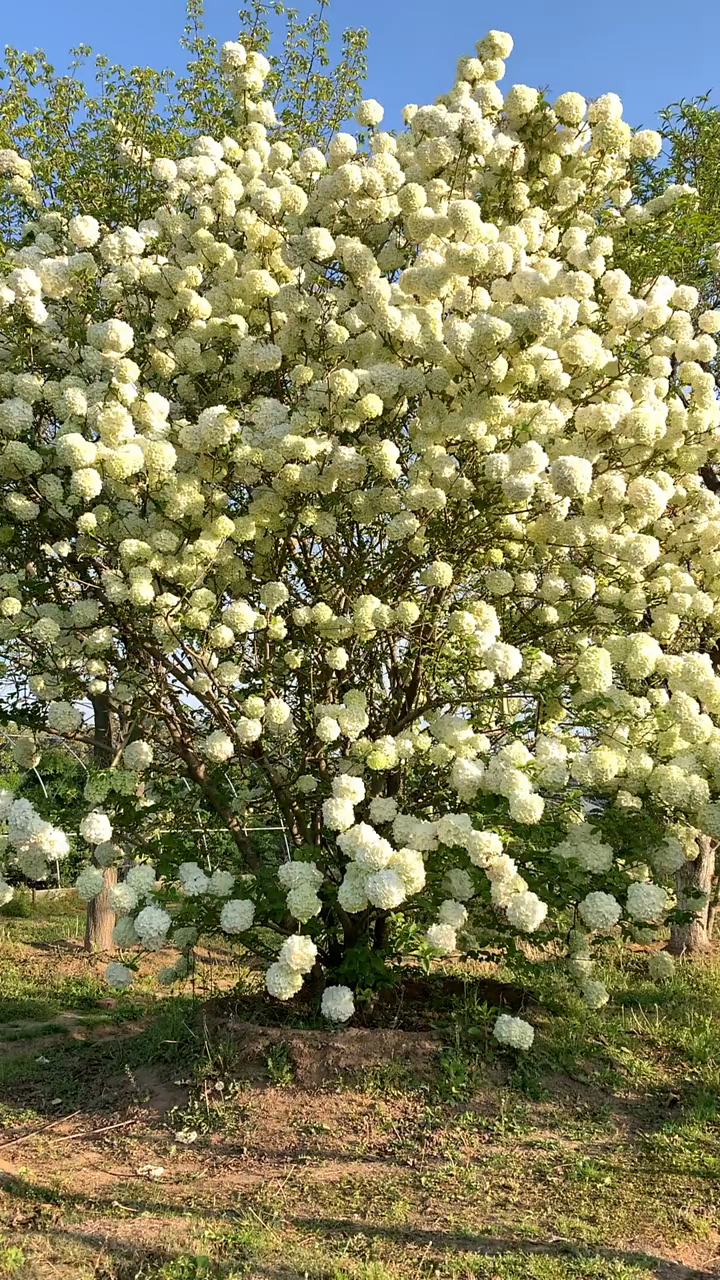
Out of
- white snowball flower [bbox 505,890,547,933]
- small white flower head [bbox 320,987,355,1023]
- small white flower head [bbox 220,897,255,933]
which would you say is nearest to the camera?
white snowball flower [bbox 505,890,547,933]

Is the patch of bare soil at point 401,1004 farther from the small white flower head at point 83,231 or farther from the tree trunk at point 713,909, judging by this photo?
the small white flower head at point 83,231

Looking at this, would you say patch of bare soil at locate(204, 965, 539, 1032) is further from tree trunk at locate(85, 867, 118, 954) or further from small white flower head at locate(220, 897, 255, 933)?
tree trunk at locate(85, 867, 118, 954)

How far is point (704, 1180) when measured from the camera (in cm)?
411

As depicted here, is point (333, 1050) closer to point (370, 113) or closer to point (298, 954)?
point (298, 954)

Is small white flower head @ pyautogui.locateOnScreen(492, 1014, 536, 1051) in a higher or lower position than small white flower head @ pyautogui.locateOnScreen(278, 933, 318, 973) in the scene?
lower

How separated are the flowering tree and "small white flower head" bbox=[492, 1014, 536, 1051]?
2 cm

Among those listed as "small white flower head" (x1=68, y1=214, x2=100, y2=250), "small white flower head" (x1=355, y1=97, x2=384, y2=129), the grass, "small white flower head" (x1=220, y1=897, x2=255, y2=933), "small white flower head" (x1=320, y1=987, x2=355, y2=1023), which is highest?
"small white flower head" (x1=355, y1=97, x2=384, y2=129)

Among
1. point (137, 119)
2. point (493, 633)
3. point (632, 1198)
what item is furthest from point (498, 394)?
point (137, 119)

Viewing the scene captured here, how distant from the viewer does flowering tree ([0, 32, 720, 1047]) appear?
164 inches

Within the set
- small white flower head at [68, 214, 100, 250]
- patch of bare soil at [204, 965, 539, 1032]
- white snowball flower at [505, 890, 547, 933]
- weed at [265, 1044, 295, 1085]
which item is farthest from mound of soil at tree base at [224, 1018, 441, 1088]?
small white flower head at [68, 214, 100, 250]

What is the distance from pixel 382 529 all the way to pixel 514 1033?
2.66 meters

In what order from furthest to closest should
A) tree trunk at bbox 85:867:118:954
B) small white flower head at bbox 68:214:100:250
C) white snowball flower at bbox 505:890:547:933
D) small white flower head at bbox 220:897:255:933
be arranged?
tree trunk at bbox 85:867:118:954, small white flower head at bbox 68:214:100:250, small white flower head at bbox 220:897:255:933, white snowball flower at bbox 505:890:547:933

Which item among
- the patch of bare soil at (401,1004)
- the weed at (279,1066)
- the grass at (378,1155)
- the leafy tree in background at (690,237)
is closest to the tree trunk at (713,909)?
the leafy tree in background at (690,237)

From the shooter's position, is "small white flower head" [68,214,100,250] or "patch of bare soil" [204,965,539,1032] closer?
"small white flower head" [68,214,100,250]
